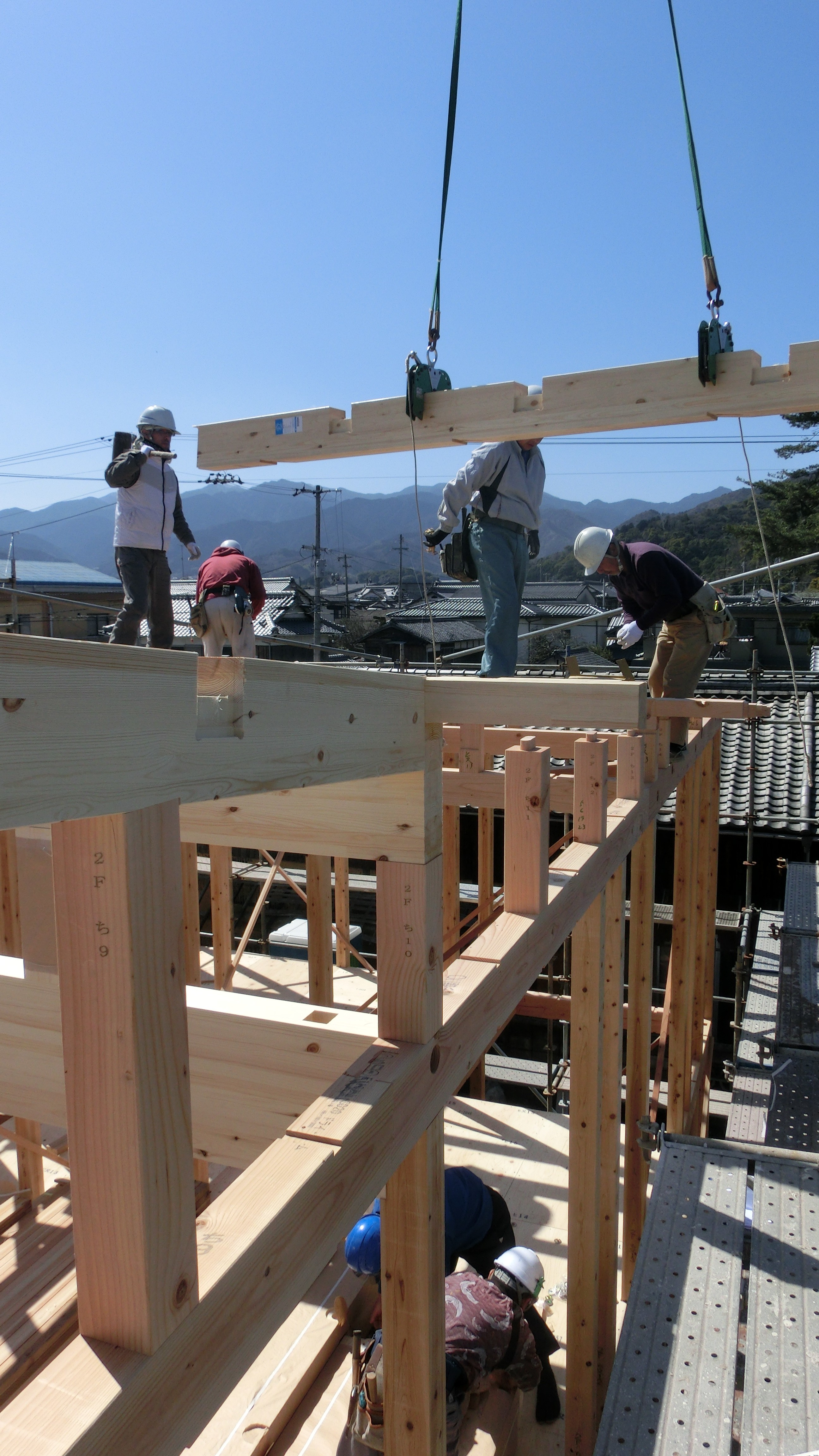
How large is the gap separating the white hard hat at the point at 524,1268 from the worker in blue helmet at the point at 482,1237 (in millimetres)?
85

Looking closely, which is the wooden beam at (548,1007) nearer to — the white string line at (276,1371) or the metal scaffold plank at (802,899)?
the metal scaffold plank at (802,899)

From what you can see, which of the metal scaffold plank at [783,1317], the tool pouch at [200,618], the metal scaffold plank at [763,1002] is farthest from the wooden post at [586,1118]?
the metal scaffold plank at [763,1002]

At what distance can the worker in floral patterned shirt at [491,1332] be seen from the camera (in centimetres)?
330

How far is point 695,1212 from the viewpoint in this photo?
4.17 metres

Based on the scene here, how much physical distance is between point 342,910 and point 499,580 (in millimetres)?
3996

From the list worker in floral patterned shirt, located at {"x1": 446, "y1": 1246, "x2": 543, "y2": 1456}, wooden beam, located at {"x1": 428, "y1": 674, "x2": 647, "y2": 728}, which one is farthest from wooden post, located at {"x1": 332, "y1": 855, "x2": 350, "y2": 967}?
wooden beam, located at {"x1": 428, "y1": 674, "x2": 647, "y2": 728}

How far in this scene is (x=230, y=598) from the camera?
5.52 m

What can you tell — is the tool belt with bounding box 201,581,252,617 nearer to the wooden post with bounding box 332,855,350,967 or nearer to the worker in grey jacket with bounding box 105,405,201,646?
the worker in grey jacket with bounding box 105,405,201,646

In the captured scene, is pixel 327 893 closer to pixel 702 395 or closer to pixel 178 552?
pixel 702 395

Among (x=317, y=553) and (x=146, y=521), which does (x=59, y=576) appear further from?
(x=317, y=553)

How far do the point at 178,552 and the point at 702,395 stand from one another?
576ft

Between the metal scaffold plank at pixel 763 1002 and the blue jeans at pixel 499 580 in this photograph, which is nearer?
the blue jeans at pixel 499 580

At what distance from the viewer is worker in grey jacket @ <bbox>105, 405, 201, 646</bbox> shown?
4.86 m

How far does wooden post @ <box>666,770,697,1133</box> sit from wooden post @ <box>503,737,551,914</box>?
329 cm
